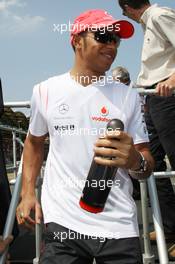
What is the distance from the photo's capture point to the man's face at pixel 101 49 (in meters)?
1.67

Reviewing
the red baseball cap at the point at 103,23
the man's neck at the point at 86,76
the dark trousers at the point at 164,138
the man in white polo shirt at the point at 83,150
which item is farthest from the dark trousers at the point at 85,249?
the dark trousers at the point at 164,138

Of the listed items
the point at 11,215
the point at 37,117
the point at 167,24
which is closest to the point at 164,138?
the point at 167,24

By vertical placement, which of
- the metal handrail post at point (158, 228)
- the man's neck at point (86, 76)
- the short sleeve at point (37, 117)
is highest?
the man's neck at point (86, 76)

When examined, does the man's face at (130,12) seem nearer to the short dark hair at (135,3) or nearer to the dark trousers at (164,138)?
the short dark hair at (135,3)

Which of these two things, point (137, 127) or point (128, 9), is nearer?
point (137, 127)

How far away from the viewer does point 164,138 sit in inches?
103

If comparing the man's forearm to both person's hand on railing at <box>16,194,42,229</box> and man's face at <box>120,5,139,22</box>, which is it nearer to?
person's hand on railing at <box>16,194,42,229</box>

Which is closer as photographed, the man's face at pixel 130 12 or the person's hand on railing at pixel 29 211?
the person's hand on railing at pixel 29 211

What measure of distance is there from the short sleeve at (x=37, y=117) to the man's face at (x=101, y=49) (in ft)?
0.87

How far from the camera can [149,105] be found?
2727 millimetres

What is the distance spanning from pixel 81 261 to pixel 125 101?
2.10ft

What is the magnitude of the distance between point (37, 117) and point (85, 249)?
0.58 metres

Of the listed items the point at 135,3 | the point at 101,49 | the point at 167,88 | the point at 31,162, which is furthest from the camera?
the point at 135,3

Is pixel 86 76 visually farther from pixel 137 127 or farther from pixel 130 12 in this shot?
pixel 130 12
